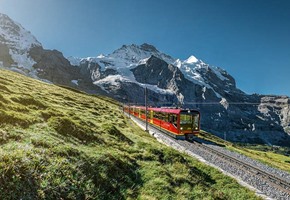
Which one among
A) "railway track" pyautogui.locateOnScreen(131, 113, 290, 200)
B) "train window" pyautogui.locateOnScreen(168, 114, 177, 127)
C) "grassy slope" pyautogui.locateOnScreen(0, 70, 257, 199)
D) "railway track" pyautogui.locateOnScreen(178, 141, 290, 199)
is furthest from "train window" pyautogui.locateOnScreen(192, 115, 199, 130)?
"grassy slope" pyautogui.locateOnScreen(0, 70, 257, 199)

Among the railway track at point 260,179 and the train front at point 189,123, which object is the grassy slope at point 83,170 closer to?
Result: the railway track at point 260,179

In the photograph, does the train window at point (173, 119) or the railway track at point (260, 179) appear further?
the train window at point (173, 119)

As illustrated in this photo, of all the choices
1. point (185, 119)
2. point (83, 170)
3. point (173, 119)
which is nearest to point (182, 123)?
point (185, 119)

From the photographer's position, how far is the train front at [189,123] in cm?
3428

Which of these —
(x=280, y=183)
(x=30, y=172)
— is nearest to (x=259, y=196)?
(x=280, y=183)

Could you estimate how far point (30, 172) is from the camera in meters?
8.04

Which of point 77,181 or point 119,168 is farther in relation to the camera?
point 119,168

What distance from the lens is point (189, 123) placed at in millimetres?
34781

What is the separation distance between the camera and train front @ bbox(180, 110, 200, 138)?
34281 mm

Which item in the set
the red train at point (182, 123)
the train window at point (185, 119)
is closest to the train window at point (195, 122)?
the red train at point (182, 123)

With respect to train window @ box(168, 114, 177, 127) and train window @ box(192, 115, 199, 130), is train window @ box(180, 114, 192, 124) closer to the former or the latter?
train window @ box(192, 115, 199, 130)

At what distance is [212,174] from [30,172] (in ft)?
43.7

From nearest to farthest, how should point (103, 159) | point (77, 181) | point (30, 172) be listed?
1. point (30, 172)
2. point (77, 181)
3. point (103, 159)

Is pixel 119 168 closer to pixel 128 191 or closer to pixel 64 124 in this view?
pixel 128 191
